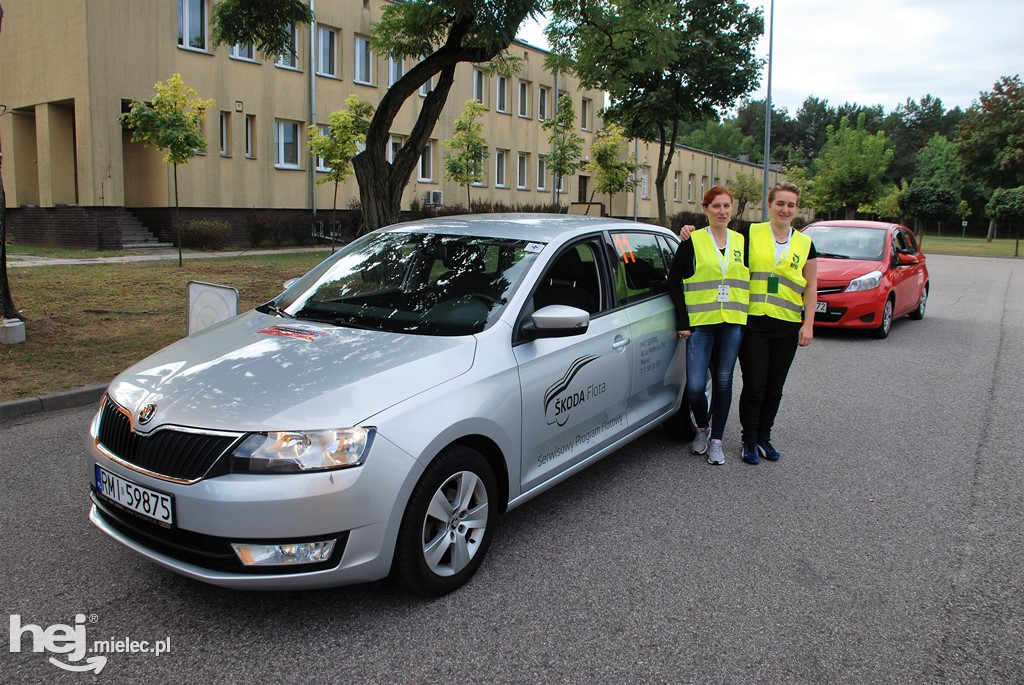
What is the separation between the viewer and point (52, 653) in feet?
10.1

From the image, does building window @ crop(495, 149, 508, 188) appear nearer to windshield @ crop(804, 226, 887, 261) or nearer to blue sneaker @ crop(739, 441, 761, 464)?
windshield @ crop(804, 226, 887, 261)

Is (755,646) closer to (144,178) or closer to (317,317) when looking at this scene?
(317,317)

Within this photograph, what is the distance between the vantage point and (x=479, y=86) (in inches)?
1417

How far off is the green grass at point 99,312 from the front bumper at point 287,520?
14.3 ft

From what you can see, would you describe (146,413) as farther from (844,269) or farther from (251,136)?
(251,136)

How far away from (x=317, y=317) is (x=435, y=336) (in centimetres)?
81

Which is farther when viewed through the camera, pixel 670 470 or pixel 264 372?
pixel 670 470

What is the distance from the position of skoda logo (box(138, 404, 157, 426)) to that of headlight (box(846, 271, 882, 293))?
9786 mm

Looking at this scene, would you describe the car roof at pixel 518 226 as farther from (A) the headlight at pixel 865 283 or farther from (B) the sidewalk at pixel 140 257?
(B) the sidewalk at pixel 140 257

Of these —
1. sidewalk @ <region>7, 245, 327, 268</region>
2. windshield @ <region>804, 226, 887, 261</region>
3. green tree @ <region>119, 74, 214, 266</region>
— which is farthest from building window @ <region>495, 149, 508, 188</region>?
windshield @ <region>804, 226, 887, 261</region>

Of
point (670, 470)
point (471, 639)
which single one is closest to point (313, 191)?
point (670, 470)

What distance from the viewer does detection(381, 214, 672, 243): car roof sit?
4.67 m

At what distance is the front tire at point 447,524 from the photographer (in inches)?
130

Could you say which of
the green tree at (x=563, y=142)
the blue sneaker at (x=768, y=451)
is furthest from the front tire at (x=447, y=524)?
the green tree at (x=563, y=142)
